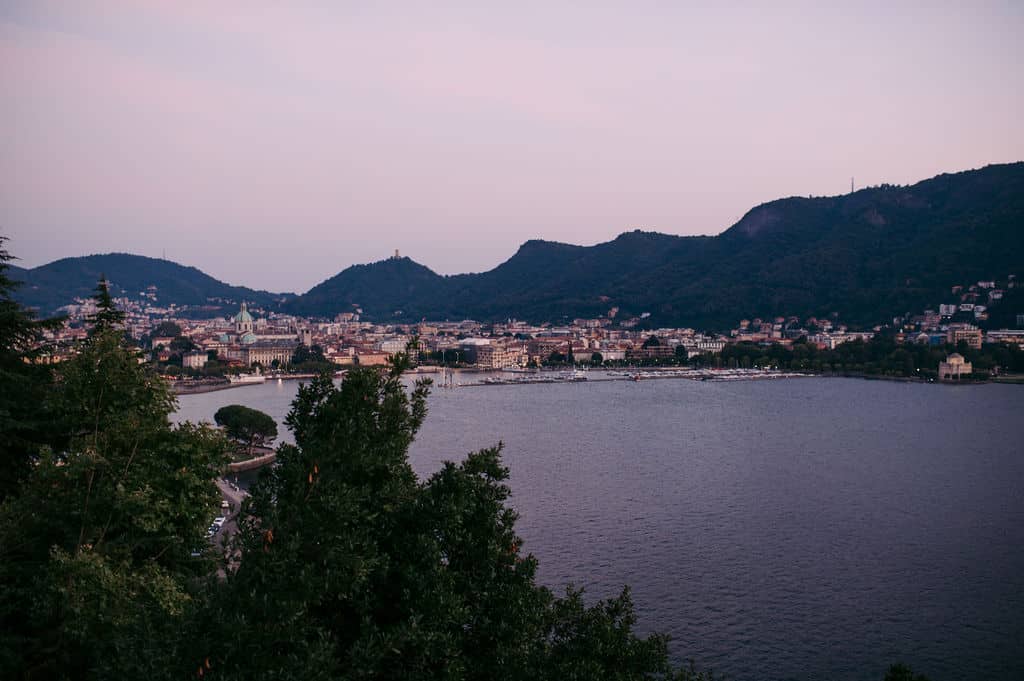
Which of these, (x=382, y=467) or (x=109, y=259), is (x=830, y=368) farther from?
(x=109, y=259)

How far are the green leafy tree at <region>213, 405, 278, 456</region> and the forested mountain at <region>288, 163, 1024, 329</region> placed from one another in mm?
56983

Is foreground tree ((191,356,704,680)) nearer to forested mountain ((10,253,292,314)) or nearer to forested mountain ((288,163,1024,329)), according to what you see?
forested mountain ((288,163,1024,329))

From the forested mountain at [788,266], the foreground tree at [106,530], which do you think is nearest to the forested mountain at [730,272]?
the forested mountain at [788,266]

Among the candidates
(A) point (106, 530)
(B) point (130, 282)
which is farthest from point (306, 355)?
(B) point (130, 282)

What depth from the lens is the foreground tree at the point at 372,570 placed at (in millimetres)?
2740

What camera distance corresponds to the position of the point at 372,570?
123 inches

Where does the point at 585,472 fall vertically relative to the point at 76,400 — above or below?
below

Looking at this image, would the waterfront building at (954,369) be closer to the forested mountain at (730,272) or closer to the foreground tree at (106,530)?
the forested mountain at (730,272)

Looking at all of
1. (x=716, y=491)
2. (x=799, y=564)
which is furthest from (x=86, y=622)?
(x=716, y=491)

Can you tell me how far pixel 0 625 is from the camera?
4.11 metres

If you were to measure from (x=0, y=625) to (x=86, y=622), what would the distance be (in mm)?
854

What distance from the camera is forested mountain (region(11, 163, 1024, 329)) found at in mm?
68750

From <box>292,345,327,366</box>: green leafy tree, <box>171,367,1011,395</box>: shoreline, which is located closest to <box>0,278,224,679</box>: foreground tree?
<box>171,367,1011,395</box>: shoreline

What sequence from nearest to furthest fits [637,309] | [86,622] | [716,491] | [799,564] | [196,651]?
[196,651] → [86,622] → [799,564] → [716,491] → [637,309]
